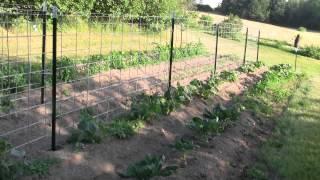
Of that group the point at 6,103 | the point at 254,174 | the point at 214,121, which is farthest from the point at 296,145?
the point at 6,103

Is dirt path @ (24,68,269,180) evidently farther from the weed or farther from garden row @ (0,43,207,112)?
garden row @ (0,43,207,112)

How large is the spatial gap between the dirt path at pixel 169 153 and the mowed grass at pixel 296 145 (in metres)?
0.37

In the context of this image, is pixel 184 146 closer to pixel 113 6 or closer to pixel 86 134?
pixel 86 134

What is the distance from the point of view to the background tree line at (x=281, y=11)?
66.8 metres

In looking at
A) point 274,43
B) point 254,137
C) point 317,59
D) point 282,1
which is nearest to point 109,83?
point 254,137

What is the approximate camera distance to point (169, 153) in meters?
7.86

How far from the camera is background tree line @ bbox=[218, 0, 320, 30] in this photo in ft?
219

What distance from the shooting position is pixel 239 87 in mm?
15133

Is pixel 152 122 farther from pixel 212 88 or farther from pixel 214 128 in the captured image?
pixel 212 88

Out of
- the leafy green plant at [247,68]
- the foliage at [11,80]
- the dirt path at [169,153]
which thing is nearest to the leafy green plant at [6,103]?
the foliage at [11,80]

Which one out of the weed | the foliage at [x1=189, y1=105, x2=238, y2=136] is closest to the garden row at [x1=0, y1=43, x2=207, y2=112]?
the foliage at [x1=189, y1=105, x2=238, y2=136]

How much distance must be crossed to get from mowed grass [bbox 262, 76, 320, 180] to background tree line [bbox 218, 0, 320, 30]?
2137 inches

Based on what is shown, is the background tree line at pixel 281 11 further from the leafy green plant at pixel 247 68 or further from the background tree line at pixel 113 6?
the leafy green plant at pixel 247 68

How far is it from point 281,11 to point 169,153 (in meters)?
62.5
